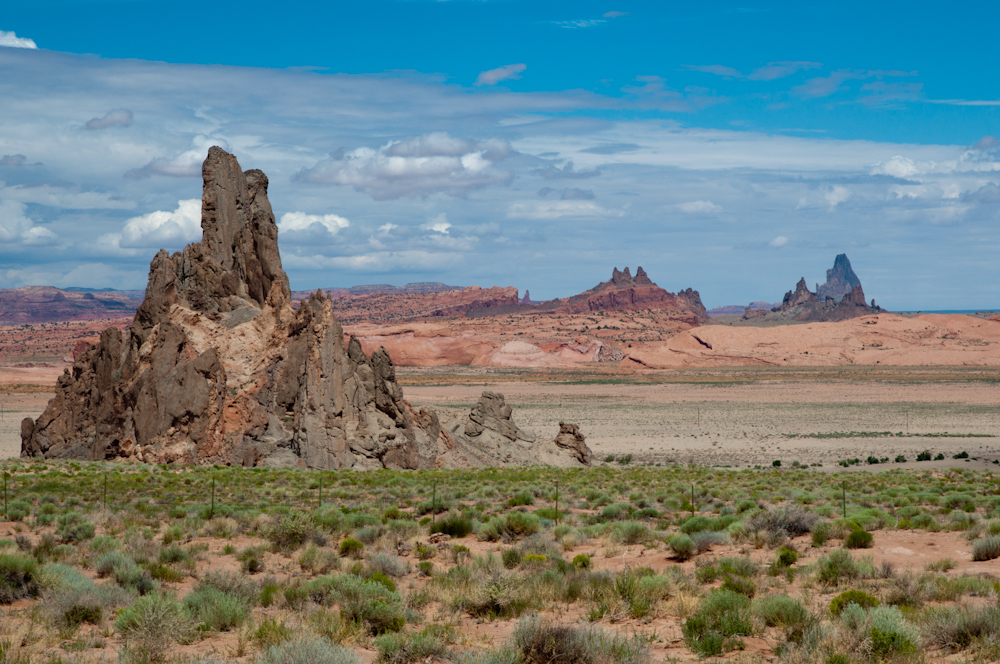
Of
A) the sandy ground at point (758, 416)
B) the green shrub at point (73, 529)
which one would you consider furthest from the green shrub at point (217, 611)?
the sandy ground at point (758, 416)

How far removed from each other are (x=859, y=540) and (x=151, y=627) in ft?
31.0

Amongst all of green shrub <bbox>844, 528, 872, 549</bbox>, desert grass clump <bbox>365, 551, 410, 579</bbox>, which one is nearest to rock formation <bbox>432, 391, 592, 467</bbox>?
desert grass clump <bbox>365, 551, 410, 579</bbox>

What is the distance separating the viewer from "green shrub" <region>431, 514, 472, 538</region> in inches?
536

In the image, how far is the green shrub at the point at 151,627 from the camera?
689 cm

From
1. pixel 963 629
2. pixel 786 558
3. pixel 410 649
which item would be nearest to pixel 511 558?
pixel 786 558

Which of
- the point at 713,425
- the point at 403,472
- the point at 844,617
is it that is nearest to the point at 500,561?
the point at 844,617

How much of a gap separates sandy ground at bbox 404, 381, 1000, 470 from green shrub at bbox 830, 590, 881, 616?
27152mm

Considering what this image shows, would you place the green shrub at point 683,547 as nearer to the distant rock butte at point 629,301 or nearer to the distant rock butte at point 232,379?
the distant rock butte at point 232,379

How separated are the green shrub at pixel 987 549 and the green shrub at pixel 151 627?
32.0ft

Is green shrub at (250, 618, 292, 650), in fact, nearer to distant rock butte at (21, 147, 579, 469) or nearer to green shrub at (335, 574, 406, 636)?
green shrub at (335, 574, 406, 636)

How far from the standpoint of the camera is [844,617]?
7.25m

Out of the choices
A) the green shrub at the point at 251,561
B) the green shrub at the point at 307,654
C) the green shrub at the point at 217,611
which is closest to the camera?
the green shrub at the point at 307,654

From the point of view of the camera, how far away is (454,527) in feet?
44.9

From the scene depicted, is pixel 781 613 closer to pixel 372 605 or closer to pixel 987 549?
pixel 372 605
